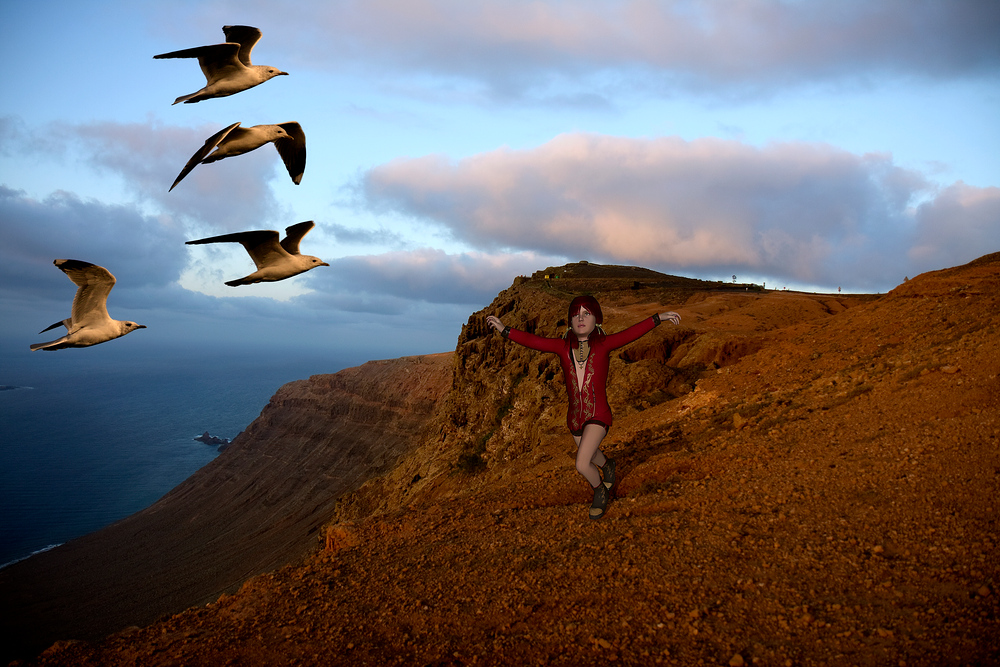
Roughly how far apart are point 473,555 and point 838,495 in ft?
17.6

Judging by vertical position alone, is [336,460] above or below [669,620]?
below

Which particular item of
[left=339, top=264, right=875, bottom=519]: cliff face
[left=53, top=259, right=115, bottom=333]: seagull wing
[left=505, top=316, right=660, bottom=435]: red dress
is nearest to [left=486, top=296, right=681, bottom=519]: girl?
[left=505, top=316, right=660, bottom=435]: red dress

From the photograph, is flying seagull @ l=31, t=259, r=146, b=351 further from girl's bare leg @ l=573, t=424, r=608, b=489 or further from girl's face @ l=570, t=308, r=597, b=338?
girl's bare leg @ l=573, t=424, r=608, b=489

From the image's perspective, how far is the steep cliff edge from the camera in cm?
4153

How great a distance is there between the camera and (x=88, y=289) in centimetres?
531

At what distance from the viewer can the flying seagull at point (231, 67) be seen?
548 centimetres

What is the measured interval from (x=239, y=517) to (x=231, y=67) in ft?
217

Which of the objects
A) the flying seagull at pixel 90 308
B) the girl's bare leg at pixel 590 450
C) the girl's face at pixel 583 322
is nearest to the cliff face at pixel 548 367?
the girl's bare leg at pixel 590 450

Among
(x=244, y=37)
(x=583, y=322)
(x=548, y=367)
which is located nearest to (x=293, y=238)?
(x=244, y=37)

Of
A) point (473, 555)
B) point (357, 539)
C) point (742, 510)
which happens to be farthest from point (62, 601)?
point (742, 510)

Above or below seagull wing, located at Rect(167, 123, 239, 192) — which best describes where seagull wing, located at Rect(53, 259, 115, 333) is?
below

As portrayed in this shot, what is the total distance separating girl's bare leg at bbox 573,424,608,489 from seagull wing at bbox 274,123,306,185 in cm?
508

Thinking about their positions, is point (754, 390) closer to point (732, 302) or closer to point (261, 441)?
point (732, 302)

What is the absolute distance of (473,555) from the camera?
26.1 ft
